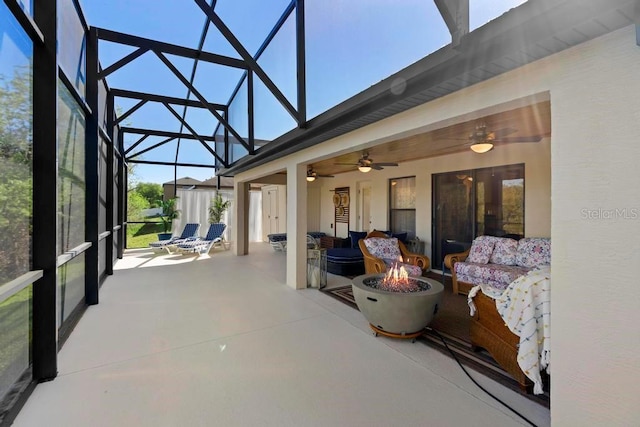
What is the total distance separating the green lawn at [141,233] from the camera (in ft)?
34.9

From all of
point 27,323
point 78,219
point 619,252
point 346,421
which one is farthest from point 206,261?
point 619,252

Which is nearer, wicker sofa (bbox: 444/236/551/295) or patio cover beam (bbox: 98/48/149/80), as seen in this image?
wicker sofa (bbox: 444/236/551/295)

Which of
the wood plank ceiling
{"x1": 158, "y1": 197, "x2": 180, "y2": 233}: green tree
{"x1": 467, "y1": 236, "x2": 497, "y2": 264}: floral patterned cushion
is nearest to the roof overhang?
the wood plank ceiling

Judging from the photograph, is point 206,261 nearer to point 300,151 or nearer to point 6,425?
point 300,151

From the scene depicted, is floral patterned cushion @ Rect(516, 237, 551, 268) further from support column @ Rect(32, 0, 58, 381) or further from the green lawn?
the green lawn

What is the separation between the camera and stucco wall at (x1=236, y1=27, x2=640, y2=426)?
4.64 feet

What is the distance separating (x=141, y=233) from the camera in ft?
36.1

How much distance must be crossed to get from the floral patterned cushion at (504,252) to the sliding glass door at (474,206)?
20.4 inches

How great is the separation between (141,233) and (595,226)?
497 inches

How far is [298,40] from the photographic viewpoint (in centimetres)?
421

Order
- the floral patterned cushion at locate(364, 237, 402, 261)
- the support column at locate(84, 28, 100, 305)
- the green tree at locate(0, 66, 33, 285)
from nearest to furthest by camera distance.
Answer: the green tree at locate(0, 66, 33, 285) → the support column at locate(84, 28, 100, 305) → the floral patterned cushion at locate(364, 237, 402, 261)

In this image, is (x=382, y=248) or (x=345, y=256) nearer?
(x=382, y=248)

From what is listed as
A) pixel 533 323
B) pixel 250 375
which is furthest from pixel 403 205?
pixel 250 375

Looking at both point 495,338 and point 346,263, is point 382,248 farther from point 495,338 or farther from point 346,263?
point 495,338
